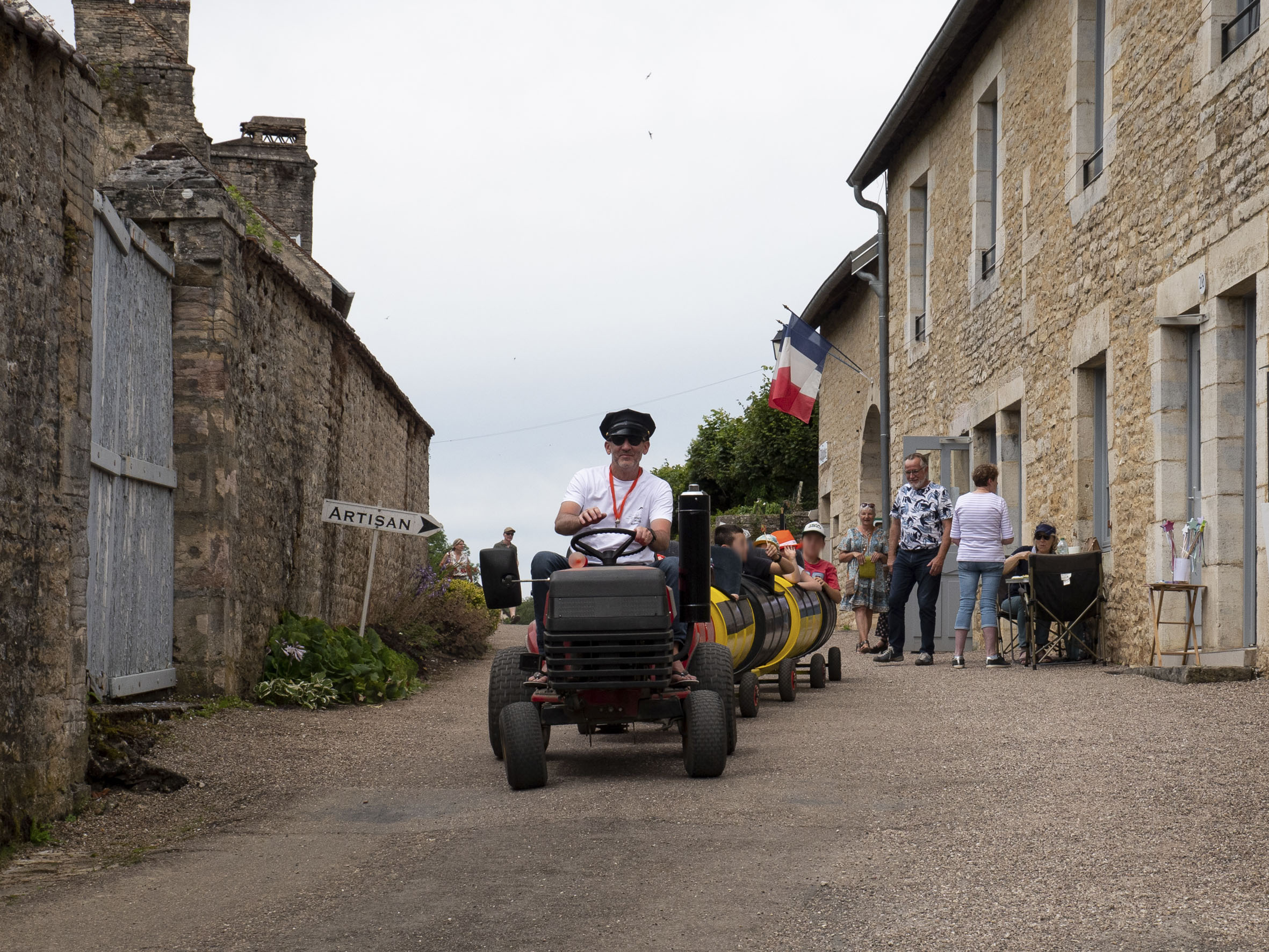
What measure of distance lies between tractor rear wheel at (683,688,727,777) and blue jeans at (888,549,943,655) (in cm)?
591

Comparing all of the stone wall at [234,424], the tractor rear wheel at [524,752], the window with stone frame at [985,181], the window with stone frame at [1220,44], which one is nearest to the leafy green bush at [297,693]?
the stone wall at [234,424]

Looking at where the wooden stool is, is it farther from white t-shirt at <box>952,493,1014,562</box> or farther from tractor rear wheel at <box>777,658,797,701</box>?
tractor rear wheel at <box>777,658,797,701</box>

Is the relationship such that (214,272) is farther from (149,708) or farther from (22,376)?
(22,376)

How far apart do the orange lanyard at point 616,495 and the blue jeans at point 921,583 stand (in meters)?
5.47

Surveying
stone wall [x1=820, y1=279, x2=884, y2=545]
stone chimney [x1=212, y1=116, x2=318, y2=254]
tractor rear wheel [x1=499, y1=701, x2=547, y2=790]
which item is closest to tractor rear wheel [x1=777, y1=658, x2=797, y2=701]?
tractor rear wheel [x1=499, y1=701, x2=547, y2=790]

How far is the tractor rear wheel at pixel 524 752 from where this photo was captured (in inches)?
221

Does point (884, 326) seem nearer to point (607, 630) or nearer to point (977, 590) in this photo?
point (977, 590)

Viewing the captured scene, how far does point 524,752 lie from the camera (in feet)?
18.4

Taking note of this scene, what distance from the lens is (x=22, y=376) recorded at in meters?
4.96

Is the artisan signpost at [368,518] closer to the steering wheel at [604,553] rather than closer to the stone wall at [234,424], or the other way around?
the stone wall at [234,424]

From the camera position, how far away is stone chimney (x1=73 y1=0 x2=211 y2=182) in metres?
14.7

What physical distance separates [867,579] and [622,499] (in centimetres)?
744

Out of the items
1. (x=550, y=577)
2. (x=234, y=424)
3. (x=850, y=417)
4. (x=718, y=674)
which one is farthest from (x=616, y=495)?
(x=850, y=417)

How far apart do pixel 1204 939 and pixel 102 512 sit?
5661 millimetres
